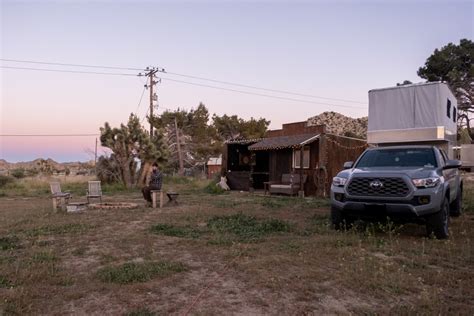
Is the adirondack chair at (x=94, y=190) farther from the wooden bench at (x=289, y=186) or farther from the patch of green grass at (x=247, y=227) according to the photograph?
the wooden bench at (x=289, y=186)

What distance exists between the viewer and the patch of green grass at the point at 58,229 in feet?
25.1

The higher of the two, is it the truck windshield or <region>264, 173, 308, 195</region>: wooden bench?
the truck windshield

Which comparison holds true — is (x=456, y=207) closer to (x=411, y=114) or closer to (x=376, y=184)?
(x=411, y=114)

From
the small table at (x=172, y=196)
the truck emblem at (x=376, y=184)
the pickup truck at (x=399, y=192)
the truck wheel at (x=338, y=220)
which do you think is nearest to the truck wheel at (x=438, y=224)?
the pickup truck at (x=399, y=192)

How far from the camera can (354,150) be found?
18766mm

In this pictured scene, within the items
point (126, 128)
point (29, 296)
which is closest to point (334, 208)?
point (29, 296)

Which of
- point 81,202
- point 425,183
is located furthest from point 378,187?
point 81,202

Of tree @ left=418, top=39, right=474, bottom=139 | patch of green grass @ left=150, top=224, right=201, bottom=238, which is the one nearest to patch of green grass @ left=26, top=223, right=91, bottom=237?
patch of green grass @ left=150, top=224, right=201, bottom=238

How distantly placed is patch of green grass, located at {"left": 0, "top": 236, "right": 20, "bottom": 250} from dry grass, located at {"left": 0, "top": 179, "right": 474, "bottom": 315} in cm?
3

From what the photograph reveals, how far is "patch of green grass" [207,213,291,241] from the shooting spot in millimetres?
7438

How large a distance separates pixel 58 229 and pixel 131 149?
14633 millimetres

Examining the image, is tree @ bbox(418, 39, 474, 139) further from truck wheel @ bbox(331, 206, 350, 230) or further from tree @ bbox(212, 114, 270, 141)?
truck wheel @ bbox(331, 206, 350, 230)

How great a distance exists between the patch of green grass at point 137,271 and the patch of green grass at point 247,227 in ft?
6.99

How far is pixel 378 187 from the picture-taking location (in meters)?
6.78
